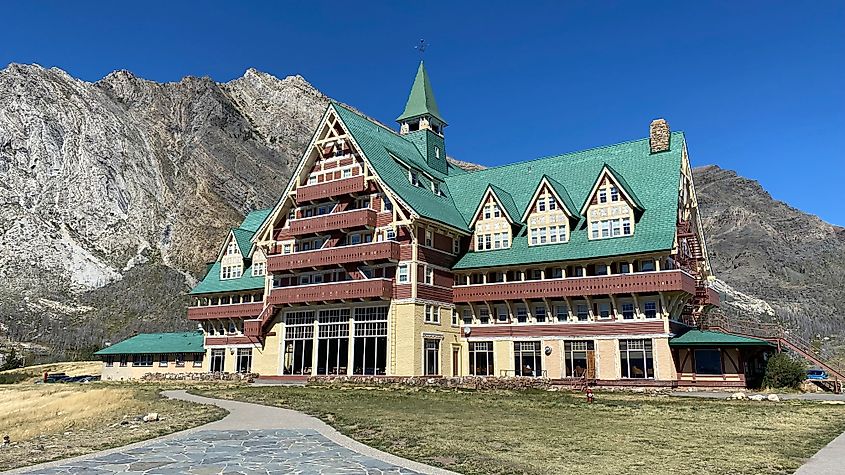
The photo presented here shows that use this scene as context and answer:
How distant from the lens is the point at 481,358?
4653 centimetres

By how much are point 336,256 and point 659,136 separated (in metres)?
24.7

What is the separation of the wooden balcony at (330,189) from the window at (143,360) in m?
22.9

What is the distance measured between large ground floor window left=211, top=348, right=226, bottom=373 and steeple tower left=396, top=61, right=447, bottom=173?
24719 mm

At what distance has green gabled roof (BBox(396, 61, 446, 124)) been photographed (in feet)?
201

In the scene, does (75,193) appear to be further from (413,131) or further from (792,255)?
(792,255)

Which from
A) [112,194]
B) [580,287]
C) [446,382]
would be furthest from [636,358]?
[112,194]

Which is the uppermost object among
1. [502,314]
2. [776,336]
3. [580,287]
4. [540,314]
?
[580,287]

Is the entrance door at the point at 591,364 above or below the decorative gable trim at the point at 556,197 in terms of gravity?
below

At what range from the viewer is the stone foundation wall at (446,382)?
34.9m

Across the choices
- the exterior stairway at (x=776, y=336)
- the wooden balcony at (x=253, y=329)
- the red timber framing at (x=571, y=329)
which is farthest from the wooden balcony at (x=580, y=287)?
the wooden balcony at (x=253, y=329)

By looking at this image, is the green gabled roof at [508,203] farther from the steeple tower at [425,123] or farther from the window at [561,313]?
the steeple tower at [425,123]

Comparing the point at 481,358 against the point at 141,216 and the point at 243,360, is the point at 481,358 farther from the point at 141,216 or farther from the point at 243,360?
the point at 141,216

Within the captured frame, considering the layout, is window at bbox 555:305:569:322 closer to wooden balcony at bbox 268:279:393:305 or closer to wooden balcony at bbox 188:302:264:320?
wooden balcony at bbox 268:279:393:305

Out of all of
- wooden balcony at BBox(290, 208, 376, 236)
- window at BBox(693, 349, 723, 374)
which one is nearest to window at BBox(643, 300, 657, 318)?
window at BBox(693, 349, 723, 374)
